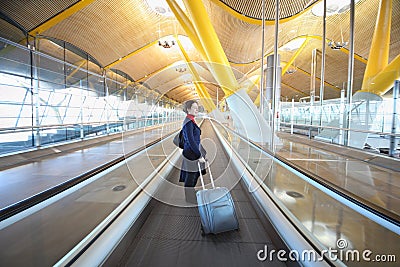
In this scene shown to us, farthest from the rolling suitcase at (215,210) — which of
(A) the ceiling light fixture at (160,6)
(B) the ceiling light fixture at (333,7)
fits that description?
(B) the ceiling light fixture at (333,7)

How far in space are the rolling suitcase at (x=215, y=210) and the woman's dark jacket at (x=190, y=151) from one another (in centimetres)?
65

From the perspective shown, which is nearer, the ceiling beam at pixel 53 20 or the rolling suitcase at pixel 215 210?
the rolling suitcase at pixel 215 210

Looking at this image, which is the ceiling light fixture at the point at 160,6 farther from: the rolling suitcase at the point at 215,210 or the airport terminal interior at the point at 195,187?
the rolling suitcase at the point at 215,210

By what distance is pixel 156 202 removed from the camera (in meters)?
3.37

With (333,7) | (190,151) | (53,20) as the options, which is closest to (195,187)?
(190,151)

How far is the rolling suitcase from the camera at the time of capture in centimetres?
243

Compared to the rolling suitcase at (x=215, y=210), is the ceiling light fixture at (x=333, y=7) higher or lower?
higher

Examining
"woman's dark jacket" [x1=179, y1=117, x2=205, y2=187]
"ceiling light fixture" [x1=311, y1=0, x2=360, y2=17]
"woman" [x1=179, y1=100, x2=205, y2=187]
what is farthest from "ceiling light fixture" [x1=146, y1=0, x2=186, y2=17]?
"woman's dark jacket" [x1=179, y1=117, x2=205, y2=187]

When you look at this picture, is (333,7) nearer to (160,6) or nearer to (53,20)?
(160,6)

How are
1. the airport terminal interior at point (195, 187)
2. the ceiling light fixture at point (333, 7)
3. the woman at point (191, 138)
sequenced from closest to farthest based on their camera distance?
the airport terminal interior at point (195, 187)
the woman at point (191, 138)
the ceiling light fixture at point (333, 7)

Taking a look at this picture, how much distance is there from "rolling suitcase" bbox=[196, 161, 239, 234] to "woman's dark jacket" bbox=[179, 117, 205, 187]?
654mm

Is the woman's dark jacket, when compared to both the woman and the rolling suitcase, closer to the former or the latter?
the woman

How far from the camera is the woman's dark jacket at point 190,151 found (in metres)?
2.90

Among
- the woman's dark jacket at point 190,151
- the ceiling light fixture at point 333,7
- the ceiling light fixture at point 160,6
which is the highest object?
the ceiling light fixture at point 333,7
